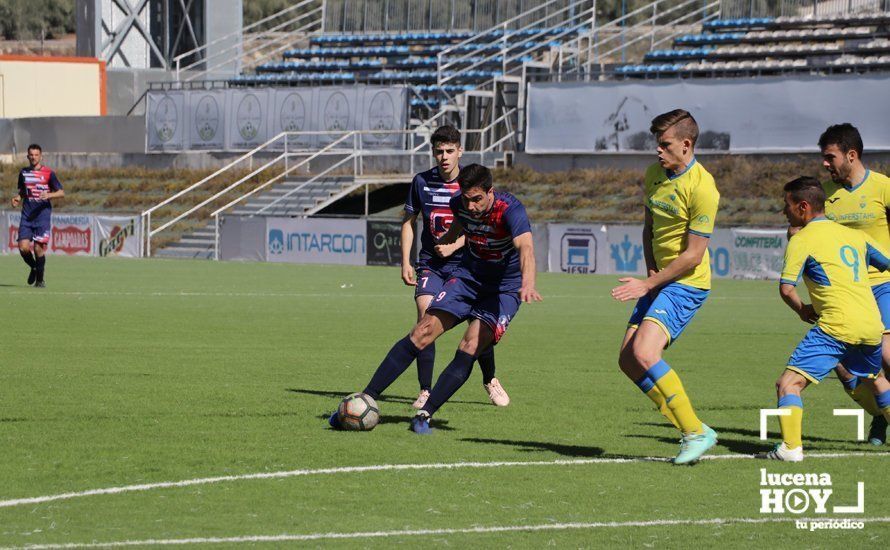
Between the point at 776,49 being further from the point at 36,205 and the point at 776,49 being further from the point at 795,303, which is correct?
the point at 795,303

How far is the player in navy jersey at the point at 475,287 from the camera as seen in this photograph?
9039 mm

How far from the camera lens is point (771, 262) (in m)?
30.8

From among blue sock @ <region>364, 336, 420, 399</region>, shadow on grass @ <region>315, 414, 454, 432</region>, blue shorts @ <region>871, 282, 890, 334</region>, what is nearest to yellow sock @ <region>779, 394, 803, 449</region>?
blue shorts @ <region>871, 282, 890, 334</region>

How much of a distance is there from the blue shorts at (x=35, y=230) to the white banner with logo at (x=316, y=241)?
13176mm

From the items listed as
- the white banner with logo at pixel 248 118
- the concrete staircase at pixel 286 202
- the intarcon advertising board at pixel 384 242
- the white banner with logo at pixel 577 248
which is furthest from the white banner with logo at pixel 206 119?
the white banner with logo at pixel 577 248

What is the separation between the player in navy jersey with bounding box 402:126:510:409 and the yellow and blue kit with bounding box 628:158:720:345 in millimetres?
2473

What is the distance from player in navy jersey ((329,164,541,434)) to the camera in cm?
904

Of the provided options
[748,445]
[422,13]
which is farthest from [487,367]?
[422,13]

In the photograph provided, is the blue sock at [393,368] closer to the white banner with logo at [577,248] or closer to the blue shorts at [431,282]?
the blue shorts at [431,282]

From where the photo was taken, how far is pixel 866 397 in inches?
355

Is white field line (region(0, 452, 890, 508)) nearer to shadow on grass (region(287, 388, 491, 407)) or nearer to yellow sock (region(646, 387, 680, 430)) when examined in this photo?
yellow sock (region(646, 387, 680, 430))

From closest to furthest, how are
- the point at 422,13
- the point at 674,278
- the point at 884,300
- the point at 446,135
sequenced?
the point at 674,278 < the point at 884,300 < the point at 446,135 < the point at 422,13

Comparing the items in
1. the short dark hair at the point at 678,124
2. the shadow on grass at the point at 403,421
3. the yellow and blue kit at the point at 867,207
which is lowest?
the shadow on grass at the point at 403,421

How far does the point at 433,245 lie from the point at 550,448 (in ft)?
9.00
